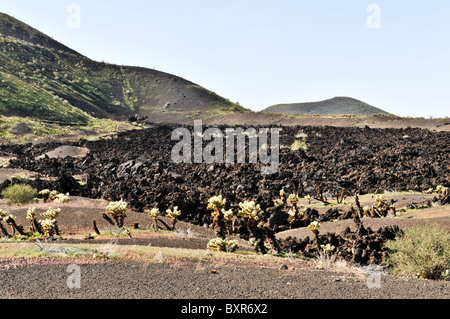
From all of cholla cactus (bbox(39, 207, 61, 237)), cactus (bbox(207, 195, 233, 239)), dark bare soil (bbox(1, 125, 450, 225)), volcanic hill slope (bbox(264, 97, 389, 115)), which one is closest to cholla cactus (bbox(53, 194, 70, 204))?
dark bare soil (bbox(1, 125, 450, 225))

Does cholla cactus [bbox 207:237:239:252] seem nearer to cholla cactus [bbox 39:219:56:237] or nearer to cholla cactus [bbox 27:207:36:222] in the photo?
cholla cactus [bbox 39:219:56:237]

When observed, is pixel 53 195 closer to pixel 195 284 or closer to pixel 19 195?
pixel 19 195

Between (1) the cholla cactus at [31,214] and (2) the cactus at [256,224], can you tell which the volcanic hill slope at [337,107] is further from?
(2) the cactus at [256,224]

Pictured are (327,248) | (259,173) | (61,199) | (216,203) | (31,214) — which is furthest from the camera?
(259,173)

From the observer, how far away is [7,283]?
6.09 meters

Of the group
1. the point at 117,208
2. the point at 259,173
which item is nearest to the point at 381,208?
the point at 117,208

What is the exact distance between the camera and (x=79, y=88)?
78.7 m

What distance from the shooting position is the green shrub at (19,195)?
1527 centimetres

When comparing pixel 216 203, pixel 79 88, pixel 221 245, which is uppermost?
pixel 79 88

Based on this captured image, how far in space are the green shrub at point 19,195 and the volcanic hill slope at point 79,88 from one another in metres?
36.9

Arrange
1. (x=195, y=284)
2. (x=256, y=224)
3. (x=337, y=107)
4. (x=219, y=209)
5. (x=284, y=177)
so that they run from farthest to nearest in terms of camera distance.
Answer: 1. (x=337, y=107)
2. (x=284, y=177)
3. (x=219, y=209)
4. (x=256, y=224)
5. (x=195, y=284)

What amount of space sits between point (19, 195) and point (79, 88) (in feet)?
224
